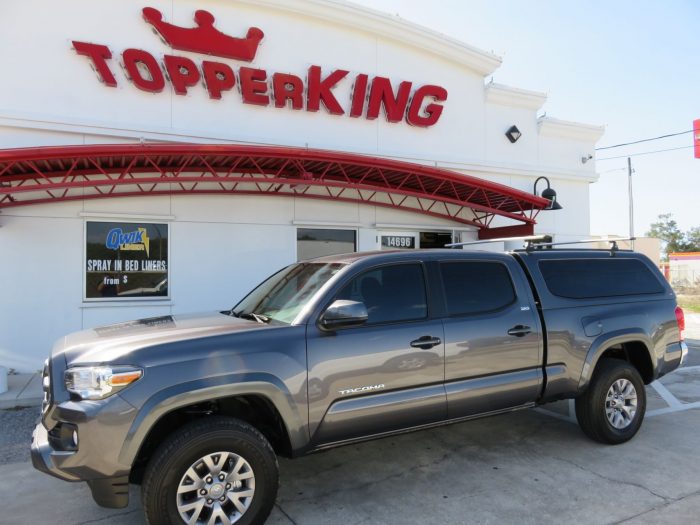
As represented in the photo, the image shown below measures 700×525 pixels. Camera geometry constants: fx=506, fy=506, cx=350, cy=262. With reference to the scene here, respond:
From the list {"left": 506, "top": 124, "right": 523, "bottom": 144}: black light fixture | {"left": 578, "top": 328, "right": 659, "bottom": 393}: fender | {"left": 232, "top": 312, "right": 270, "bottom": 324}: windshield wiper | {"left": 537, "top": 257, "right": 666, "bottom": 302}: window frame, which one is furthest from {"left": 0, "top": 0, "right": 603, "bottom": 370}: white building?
{"left": 578, "top": 328, "right": 659, "bottom": 393}: fender

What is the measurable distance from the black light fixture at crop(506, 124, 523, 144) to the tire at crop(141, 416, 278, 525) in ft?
35.5

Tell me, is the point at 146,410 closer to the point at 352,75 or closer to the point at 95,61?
the point at 95,61

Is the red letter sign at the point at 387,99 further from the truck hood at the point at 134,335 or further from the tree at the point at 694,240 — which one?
the tree at the point at 694,240

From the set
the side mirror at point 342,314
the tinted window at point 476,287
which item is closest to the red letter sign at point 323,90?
the tinted window at point 476,287

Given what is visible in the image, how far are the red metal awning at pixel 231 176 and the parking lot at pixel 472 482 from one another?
12.5ft

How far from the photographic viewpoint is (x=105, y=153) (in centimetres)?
701

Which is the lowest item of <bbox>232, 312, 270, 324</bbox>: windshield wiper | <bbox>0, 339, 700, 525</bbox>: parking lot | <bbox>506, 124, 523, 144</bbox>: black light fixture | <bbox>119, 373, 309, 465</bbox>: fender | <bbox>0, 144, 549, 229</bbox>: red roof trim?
<bbox>0, 339, 700, 525</bbox>: parking lot

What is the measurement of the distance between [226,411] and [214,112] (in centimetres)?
691

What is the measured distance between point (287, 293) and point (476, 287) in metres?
1.62

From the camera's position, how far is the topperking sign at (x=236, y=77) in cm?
857

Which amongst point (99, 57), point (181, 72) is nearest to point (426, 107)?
point (181, 72)

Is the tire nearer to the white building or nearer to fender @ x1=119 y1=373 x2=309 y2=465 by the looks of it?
fender @ x1=119 y1=373 x2=309 y2=465

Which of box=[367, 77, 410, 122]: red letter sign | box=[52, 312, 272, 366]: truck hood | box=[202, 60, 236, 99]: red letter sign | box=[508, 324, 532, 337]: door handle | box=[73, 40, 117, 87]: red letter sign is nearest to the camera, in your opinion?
box=[52, 312, 272, 366]: truck hood

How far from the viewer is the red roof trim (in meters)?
7.24
